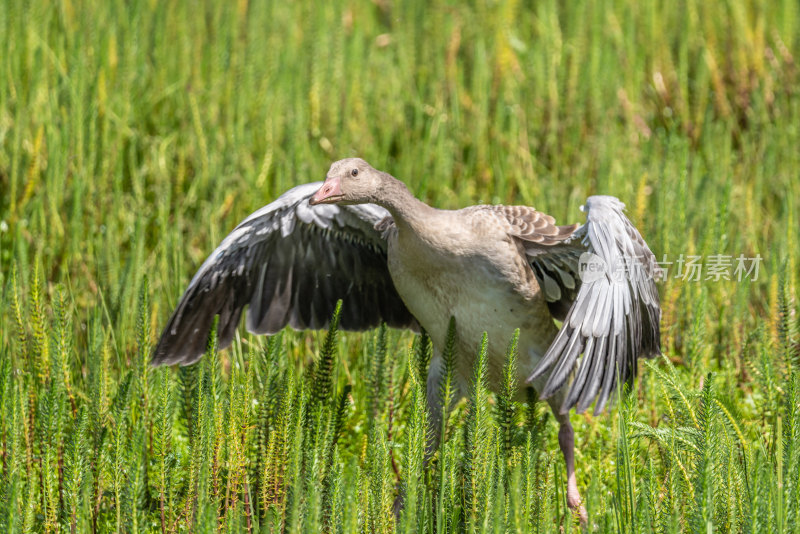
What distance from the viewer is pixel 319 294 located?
5125mm

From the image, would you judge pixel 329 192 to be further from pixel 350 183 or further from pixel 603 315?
pixel 603 315

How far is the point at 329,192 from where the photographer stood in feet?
13.5

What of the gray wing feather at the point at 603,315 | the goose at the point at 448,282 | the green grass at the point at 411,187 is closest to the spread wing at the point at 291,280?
the goose at the point at 448,282

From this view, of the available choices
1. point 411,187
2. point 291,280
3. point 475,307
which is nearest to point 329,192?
point 475,307

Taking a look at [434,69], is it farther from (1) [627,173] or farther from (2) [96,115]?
(2) [96,115]

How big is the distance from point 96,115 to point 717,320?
3.60m

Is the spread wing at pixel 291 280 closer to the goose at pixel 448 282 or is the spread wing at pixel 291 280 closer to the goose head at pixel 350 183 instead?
the goose at pixel 448 282

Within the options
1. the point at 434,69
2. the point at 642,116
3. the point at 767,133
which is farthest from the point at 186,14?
the point at 767,133

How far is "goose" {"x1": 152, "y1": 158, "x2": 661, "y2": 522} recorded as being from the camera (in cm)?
390

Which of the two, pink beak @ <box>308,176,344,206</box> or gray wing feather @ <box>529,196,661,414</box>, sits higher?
pink beak @ <box>308,176,344,206</box>

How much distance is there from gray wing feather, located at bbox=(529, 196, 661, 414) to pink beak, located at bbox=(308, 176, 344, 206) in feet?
3.07

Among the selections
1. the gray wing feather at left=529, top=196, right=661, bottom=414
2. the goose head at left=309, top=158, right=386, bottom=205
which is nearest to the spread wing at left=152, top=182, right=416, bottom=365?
the goose head at left=309, top=158, right=386, bottom=205

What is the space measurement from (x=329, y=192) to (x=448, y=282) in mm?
645

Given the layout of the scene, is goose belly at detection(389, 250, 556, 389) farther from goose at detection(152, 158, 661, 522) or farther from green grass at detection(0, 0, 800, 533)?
green grass at detection(0, 0, 800, 533)
